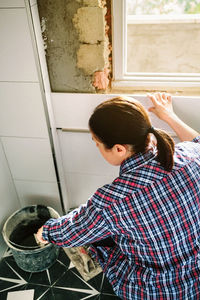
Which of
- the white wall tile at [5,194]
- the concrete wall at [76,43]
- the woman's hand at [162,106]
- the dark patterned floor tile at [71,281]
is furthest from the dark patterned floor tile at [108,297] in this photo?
the concrete wall at [76,43]

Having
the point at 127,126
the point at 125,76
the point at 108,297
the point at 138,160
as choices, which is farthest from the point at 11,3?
the point at 108,297

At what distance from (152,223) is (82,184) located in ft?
3.22

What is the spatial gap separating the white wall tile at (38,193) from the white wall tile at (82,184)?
0.11m

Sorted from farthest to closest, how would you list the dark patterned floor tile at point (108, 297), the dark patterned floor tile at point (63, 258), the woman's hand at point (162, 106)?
1. the dark patterned floor tile at point (63, 258)
2. the dark patterned floor tile at point (108, 297)
3. the woman's hand at point (162, 106)

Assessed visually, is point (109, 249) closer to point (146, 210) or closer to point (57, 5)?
point (146, 210)

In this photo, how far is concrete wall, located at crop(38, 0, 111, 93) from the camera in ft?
4.01

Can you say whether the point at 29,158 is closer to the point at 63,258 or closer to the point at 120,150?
the point at 63,258

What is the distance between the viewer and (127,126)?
890mm

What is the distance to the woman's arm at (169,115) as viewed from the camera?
1.26m

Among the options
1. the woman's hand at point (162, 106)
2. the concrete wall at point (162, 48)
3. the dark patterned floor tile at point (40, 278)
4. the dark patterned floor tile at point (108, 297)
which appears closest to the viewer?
the woman's hand at point (162, 106)

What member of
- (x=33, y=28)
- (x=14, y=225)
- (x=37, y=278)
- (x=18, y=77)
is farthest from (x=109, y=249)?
(x=33, y=28)

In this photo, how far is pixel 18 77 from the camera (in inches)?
53.9

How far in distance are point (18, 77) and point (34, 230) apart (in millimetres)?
1086

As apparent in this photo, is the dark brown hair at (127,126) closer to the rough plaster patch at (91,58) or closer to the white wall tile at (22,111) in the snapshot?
the rough plaster patch at (91,58)
